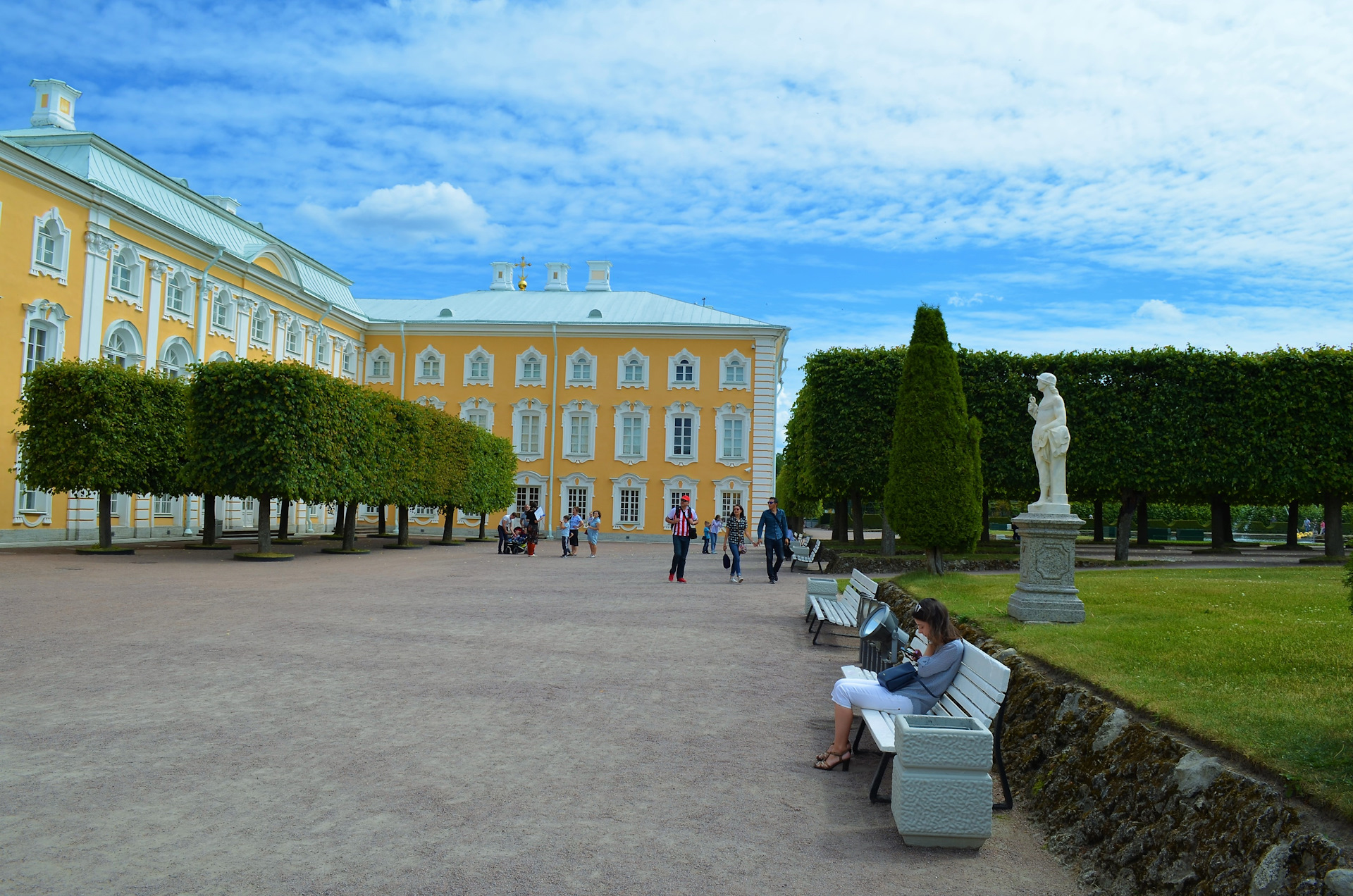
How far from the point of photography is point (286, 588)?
51.6 feet

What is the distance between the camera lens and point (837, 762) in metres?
5.95

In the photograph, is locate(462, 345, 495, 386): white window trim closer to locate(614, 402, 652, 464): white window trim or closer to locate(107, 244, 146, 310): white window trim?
locate(614, 402, 652, 464): white window trim

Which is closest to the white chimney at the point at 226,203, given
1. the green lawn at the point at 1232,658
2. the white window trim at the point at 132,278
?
the white window trim at the point at 132,278

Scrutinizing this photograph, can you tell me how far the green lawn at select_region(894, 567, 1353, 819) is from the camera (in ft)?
14.1

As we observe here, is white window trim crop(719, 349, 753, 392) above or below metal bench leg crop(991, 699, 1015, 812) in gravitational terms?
above

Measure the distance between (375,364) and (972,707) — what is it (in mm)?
48714

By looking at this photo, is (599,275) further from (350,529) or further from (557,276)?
(350,529)

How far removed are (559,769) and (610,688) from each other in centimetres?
243

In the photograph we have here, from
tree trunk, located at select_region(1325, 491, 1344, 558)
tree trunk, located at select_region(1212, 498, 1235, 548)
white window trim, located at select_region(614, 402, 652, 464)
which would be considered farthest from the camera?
white window trim, located at select_region(614, 402, 652, 464)

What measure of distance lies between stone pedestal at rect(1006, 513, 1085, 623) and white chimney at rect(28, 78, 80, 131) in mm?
34116

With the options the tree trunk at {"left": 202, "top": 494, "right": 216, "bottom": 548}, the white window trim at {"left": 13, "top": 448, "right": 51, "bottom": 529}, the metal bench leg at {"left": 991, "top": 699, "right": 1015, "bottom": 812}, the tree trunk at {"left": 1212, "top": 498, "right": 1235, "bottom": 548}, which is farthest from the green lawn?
the white window trim at {"left": 13, "top": 448, "right": 51, "bottom": 529}

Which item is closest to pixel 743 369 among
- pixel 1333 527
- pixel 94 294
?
pixel 1333 527

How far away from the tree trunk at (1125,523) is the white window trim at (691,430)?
24.0 metres

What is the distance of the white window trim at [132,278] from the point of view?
30234 mm
